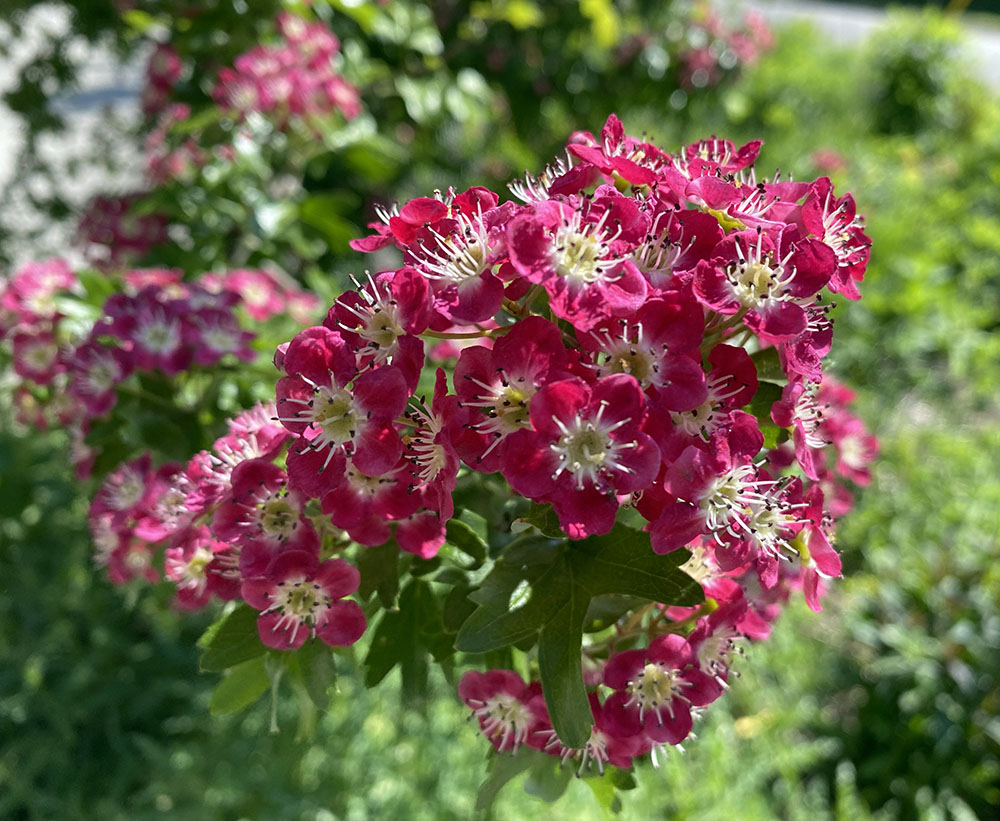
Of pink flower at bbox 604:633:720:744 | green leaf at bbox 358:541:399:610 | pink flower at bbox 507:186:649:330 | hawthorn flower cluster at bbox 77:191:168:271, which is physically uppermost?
pink flower at bbox 507:186:649:330

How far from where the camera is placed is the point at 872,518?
322 centimetres

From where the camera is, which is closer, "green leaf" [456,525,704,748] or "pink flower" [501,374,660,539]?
"pink flower" [501,374,660,539]

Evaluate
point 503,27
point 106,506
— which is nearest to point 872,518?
point 503,27

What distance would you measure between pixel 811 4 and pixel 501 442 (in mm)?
17717

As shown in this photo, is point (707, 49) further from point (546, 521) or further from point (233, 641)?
point (233, 641)

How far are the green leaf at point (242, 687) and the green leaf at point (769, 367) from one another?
681 millimetres

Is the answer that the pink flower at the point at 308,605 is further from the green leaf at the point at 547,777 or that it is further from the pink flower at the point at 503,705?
the green leaf at the point at 547,777

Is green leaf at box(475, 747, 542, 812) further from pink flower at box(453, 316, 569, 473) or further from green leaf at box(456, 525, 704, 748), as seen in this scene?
pink flower at box(453, 316, 569, 473)

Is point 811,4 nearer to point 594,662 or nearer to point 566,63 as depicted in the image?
point 566,63

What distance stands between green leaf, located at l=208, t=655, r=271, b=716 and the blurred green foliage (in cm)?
13

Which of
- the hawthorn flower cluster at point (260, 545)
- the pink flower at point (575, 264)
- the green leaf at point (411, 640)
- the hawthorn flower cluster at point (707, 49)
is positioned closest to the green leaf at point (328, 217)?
the hawthorn flower cluster at point (260, 545)

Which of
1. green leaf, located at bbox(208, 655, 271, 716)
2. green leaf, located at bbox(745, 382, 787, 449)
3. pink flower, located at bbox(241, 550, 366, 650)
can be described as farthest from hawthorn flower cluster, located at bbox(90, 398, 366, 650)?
green leaf, located at bbox(745, 382, 787, 449)

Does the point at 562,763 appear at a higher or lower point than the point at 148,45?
lower

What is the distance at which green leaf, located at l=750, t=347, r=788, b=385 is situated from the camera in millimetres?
842
